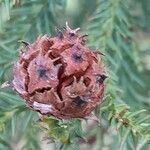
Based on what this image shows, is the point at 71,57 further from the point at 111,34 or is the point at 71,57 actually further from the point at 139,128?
the point at 111,34

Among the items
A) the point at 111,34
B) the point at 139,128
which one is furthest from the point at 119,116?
the point at 111,34

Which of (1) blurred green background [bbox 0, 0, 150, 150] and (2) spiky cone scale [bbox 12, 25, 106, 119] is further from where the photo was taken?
(1) blurred green background [bbox 0, 0, 150, 150]

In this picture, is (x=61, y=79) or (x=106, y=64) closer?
(x=61, y=79)

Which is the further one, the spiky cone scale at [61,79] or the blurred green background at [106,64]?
the blurred green background at [106,64]
